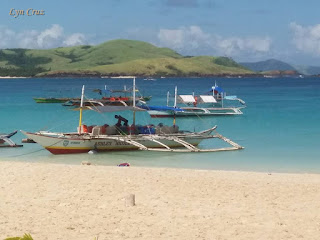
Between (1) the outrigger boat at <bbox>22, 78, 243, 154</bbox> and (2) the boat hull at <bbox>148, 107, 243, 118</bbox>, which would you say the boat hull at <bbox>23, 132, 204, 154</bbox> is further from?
(2) the boat hull at <bbox>148, 107, 243, 118</bbox>

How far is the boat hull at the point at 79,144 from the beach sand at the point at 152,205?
911cm

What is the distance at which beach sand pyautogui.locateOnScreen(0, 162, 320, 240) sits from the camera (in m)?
12.4

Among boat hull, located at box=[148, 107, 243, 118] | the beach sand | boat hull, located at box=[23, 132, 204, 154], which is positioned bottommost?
the beach sand

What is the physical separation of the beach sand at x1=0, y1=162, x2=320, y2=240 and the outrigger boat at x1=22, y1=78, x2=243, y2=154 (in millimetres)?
9234

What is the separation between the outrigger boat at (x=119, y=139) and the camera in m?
29.8

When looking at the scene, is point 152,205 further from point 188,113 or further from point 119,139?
point 188,113

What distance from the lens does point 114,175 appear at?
19156mm

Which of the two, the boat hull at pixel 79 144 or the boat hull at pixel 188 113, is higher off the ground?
the boat hull at pixel 188 113

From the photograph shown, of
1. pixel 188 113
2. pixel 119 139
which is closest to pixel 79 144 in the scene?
pixel 119 139

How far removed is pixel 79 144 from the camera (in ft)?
98.4

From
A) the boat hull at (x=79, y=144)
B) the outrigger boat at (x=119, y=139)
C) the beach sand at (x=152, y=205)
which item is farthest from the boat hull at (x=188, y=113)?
the beach sand at (x=152, y=205)

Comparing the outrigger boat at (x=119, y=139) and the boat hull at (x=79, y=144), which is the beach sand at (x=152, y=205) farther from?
the outrigger boat at (x=119, y=139)

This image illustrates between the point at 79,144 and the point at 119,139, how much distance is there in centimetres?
223

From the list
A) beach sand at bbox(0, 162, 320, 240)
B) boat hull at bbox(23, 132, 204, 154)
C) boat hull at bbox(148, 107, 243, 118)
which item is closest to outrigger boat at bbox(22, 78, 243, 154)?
boat hull at bbox(23, 132, 204, 154)
